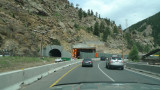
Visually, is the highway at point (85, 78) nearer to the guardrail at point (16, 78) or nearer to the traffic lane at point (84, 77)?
the traffic lane at point (84, 77)

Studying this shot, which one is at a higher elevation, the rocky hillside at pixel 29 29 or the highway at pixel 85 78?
the rocky hillside at pixel 29 29

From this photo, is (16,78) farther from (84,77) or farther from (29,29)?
(29,29)

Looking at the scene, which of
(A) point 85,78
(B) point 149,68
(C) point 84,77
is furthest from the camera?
(B) point 149,68

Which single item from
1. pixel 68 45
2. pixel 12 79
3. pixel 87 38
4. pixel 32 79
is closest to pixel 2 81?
pixel 12 79

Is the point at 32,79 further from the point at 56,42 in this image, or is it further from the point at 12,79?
the point at 56,42

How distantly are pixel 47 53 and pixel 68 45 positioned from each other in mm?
16139

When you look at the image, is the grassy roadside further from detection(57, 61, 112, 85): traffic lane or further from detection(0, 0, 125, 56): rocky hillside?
detection(0, 0, 125, 56): rocky hillside

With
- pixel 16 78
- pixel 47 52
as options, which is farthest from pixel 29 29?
pixel 16 78

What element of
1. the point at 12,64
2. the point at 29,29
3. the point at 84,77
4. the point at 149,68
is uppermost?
the point at 29,29

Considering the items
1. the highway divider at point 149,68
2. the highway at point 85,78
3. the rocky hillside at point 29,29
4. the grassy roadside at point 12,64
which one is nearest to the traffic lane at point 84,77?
the highway at point 85,78

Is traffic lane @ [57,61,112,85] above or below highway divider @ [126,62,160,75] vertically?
below

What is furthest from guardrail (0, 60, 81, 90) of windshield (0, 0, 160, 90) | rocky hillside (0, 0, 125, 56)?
rocky hillside (0, 0, 125, 56)

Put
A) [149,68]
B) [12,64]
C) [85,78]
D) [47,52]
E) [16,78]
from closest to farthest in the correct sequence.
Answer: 1. [16,78]
2. [85,78]
3. [149,68]
4. [12,64]
5. [47,52]

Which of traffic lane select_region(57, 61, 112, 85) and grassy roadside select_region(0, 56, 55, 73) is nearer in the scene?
traffic lane select_region(57, 61, 112, 85)
